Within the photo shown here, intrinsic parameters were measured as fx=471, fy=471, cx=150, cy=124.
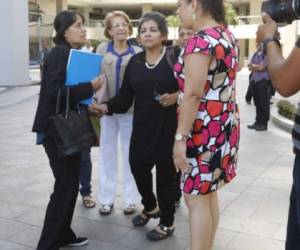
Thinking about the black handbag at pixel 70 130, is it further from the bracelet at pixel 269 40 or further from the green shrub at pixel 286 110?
the green shrub at pixel 286 110

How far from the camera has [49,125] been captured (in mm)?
3303

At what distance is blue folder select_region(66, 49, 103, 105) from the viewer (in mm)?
3201

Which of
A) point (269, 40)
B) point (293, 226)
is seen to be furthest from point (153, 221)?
point (269, 40)

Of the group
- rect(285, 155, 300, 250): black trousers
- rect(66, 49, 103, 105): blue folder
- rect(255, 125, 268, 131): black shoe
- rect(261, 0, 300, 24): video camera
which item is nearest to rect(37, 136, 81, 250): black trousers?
rect(66, 49, 103, 105): blue folder

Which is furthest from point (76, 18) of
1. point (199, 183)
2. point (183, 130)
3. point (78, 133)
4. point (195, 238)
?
point (195, 238)

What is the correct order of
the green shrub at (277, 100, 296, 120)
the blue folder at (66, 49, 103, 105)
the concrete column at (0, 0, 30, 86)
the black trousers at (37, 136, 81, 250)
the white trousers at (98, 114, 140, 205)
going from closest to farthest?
the blue folder at (66, 49, 103, 105) < the black trousers at (37, 136, 81, 250) < the white trousers at (98, 114, 140, 205) < the green shrub at (277, 100, 296, 120) < the concrete column at (0, 0, 30, 86)

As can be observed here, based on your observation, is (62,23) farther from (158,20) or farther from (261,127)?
(261,127)

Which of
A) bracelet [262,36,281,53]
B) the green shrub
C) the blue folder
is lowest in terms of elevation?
the green shrub

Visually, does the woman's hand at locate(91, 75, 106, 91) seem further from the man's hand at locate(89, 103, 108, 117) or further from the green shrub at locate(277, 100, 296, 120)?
the green shrub at locate(277, 100, 296, 120)

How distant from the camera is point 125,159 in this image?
4.32 m

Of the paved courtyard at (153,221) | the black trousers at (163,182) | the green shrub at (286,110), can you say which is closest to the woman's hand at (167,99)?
the black trousers at (163,182)

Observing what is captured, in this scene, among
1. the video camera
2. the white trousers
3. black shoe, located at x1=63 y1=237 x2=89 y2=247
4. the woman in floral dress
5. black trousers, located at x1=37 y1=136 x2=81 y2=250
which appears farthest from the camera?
the white trousers

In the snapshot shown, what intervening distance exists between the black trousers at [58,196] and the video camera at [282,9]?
1748 millimetres

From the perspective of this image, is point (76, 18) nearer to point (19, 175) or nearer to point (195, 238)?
point (195, 238)
